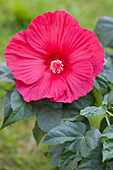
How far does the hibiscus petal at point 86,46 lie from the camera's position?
2.33ft

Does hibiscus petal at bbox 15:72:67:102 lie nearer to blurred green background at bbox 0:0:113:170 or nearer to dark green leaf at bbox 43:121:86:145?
dark green leaf at bbox 43:121:86:145

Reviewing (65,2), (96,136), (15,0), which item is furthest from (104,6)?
(96,136)

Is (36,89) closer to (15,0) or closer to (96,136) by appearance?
(96,136)

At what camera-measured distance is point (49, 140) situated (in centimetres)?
65

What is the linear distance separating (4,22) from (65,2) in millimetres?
764

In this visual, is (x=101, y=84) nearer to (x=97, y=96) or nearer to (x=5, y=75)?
(x=97, y=96)

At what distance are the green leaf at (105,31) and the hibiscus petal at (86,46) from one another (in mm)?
247

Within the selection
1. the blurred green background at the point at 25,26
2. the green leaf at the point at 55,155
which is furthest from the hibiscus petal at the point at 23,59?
the blurred green background at the point at 25,26

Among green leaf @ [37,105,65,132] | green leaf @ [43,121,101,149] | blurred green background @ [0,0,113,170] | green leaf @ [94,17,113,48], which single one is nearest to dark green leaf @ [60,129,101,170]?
green leaf @ [43,121,101,149]

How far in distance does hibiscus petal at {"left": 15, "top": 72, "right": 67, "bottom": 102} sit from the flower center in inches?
0.8

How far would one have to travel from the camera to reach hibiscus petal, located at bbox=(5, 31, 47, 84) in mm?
744

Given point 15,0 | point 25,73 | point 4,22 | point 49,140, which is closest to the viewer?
point 49,140

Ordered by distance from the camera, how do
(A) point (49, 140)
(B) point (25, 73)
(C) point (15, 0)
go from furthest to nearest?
(C) point (15, 0) < (B) point (25, 73) < (A) point (49, 140)

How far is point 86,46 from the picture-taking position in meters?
0.72
